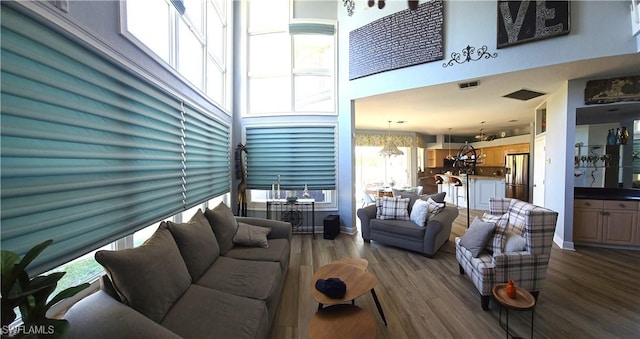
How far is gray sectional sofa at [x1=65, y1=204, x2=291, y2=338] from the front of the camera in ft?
3.55

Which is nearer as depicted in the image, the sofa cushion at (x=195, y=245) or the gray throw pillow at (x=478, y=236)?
the sofa cushion at (x=195, y=245)

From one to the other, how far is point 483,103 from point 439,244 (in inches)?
120

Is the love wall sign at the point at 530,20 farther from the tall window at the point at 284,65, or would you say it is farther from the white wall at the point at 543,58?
the tall window at the point at 284,65

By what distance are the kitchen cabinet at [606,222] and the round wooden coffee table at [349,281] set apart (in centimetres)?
379

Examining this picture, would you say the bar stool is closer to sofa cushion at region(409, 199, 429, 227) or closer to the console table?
sofa cushion at region(409, 199, 429, 227)

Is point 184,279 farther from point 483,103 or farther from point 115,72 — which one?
point 483,103

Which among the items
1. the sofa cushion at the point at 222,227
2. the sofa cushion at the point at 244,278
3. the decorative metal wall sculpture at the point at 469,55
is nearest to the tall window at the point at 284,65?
the decorative metal wall sculpture at the point at 469,55

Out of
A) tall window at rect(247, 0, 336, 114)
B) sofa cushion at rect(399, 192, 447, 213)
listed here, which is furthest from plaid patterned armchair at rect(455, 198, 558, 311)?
tall window at rect(247, 0, 336, 114)

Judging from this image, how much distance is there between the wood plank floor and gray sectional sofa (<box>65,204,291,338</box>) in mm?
488

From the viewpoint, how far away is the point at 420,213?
Result: 11.1ft

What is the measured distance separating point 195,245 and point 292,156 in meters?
2.55

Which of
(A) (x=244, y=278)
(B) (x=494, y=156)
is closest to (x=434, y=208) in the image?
(A) (x=244, y=278)

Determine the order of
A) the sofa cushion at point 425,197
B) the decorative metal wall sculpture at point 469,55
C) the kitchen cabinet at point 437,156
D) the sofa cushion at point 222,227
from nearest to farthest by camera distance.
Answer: the sofa cushion at point 222,227 < the decorative metal wall sculpture at point 469,55 < the sofa cushion at point 425,197 < the kitchen cabinet at point 437,156

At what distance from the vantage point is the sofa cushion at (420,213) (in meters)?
3.33
